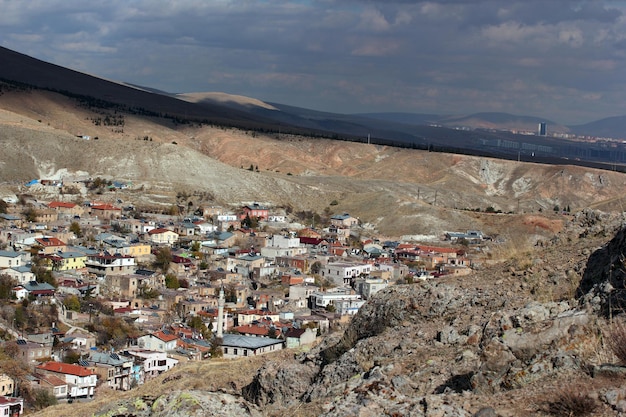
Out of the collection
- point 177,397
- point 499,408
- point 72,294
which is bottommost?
point 72,294

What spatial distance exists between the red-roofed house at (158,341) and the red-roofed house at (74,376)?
4599mm

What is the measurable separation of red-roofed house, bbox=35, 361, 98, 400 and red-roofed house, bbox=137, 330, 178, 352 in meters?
4.60

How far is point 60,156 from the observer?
89.6m

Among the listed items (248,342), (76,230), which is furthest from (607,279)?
(76,230)

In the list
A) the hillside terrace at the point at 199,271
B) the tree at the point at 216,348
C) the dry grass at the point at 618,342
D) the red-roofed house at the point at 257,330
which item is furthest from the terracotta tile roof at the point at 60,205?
the dry grass at the point at 618,342

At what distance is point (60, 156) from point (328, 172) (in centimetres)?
4154

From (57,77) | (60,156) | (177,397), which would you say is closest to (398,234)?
(60,156)

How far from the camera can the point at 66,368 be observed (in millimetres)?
29125

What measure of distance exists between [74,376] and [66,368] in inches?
31.8

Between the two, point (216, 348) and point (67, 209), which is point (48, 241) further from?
point (216, 348)

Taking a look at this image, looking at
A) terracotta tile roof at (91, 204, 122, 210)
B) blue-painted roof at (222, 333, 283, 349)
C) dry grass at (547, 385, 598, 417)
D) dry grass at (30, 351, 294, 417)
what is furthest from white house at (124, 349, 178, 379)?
terracotta tile roof at (91, 204, 122, 210)

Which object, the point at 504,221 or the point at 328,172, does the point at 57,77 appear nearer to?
the point at 328,172

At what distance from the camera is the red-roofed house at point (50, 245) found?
52938mm

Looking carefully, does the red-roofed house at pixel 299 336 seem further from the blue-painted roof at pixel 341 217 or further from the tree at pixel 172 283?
the blue-painted roof at pixel 341 217
